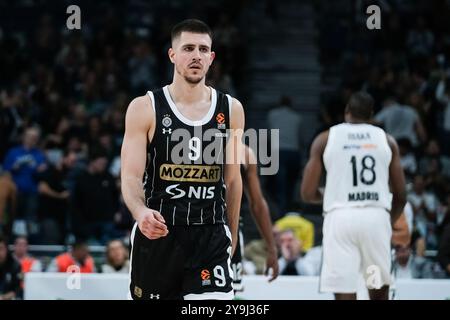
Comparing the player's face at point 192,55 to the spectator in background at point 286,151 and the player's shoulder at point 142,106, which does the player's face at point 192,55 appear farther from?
the spectator in background at point 286,151

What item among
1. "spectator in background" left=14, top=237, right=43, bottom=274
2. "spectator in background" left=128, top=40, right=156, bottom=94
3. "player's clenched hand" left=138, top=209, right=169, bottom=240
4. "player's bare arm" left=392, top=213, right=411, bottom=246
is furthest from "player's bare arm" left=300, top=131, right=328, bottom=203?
"spectator in background" left=128, top=40, right=156, bottom=94

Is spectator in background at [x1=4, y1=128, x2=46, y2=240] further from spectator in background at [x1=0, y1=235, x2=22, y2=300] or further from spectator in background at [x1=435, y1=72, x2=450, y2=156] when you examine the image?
spectator in background at [x1=435, y1=72, x2=450, y2=156]

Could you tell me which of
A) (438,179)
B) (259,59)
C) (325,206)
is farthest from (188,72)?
(259,59)

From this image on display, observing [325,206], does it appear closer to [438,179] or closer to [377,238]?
[377,238]

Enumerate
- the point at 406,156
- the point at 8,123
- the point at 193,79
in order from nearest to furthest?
→ the point at 193,79 < the point at 406,156 < the point at 8,123

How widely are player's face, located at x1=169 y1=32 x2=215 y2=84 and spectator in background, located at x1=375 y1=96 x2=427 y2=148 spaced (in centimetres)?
993

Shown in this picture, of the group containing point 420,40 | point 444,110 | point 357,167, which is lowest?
point 357,167

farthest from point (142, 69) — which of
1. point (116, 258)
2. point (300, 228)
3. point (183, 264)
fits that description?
point (183, 264)

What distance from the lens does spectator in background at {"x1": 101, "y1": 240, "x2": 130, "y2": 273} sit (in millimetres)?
12273

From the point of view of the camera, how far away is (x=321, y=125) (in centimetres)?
1788

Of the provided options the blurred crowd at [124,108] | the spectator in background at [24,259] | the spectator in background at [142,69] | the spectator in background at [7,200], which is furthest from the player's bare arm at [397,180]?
the spectator in background at [142,69]

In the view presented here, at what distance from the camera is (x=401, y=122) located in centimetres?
1670

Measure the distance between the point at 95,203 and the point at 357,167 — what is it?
6.41 meters

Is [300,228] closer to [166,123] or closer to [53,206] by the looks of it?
[53,206]
